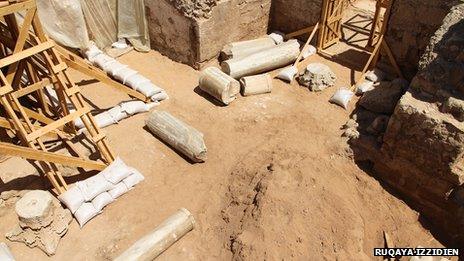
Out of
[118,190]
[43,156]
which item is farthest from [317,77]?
[43,156]

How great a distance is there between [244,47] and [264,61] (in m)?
0.95

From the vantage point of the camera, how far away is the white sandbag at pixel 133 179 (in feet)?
24.5

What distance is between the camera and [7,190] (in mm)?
7262

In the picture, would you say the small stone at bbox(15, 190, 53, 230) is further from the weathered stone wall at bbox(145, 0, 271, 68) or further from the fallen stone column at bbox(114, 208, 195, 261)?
the weathered stone wall at bbox(145, 0, 271, 68)

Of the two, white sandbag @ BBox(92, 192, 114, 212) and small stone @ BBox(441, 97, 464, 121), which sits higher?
small stone @ BBox(441, 97, 464, 121)

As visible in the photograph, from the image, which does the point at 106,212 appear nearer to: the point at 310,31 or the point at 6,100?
the point at 6,100

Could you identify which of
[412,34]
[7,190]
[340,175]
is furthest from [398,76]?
[7,190]

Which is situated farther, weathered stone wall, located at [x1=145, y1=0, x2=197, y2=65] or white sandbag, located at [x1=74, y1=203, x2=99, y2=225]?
weathered stone wall, located at [x1=145, y1=0, x2=197, y2=65]

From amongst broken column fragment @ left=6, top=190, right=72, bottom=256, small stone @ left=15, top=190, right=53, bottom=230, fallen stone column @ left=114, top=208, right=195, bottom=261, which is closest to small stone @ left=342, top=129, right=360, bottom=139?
A: fallen stone column @ left=114, top=208, right=195, bottom=261

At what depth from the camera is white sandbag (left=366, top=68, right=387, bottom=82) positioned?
10148mm

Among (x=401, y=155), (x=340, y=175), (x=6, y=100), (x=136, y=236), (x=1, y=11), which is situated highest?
(x=1, y=11)

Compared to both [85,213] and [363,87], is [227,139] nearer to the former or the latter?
[85,213]

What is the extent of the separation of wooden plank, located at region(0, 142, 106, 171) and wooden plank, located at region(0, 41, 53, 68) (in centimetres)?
142

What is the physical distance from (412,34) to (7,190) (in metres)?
9.90
